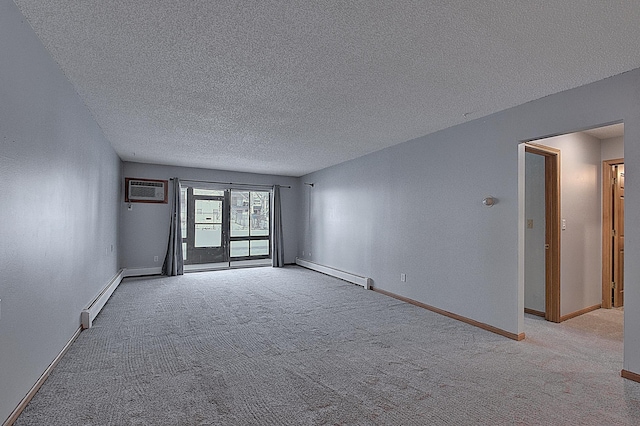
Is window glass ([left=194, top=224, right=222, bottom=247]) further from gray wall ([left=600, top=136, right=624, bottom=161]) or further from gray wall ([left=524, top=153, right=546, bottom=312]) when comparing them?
gray wall ([left=600, top=136, right=624, bottom=161])

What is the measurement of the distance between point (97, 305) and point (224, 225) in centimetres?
418

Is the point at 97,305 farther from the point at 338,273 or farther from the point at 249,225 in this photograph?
the point at 249,225

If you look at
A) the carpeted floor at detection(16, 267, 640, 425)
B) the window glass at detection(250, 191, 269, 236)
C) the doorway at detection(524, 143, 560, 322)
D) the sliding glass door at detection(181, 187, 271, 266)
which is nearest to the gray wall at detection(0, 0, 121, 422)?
the carpeted floor at detection(16, 267, 640, 425)

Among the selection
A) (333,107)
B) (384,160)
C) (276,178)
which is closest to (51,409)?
(333,107)

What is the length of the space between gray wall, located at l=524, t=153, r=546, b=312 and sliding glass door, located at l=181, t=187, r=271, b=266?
5981mm

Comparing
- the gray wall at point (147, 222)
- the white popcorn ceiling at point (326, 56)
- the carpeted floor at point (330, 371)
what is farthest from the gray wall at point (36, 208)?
the gray wall at point (147, 222)

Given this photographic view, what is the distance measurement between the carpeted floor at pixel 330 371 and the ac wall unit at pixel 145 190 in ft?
10.2

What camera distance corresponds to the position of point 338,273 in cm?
658

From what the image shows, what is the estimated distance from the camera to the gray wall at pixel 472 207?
105 inches

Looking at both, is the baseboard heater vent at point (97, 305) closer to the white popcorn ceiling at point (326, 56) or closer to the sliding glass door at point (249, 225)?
the white popcorn ceiling at point (326, 56)

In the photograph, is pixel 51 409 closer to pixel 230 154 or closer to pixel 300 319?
pixel 300 319

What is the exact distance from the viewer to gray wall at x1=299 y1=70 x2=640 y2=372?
8.73 ft

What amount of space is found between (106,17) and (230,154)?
3985mm

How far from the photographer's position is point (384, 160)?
541cm
